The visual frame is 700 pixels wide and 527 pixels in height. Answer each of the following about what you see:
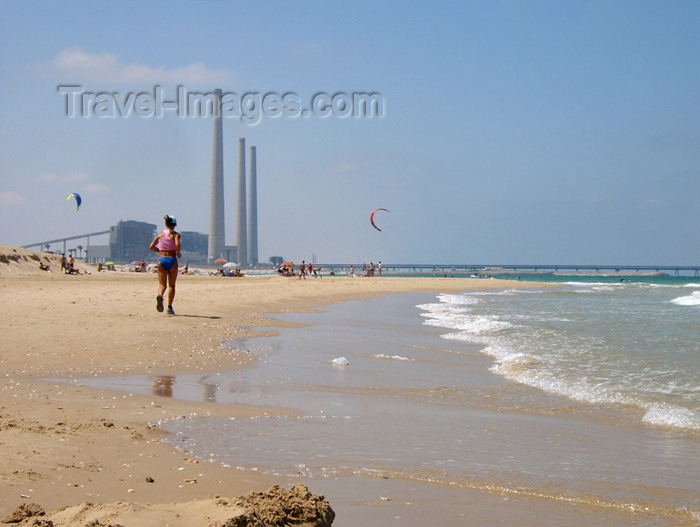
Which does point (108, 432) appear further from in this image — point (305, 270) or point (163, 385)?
point (305, 270)

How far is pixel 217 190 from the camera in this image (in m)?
130

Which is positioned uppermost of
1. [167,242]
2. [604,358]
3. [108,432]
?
[167,242]

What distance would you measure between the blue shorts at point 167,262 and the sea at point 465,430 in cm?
276

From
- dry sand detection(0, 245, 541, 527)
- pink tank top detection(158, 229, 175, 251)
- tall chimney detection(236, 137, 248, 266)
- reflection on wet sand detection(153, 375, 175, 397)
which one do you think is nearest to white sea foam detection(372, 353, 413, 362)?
dry sand detection(0, 245, 541, 527)

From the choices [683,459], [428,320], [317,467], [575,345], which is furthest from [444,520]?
[428,320]

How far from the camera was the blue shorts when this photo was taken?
11.4m

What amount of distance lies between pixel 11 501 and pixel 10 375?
3.76m

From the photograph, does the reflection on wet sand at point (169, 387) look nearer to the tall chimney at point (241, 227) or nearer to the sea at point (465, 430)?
the sea at point (465, 430)

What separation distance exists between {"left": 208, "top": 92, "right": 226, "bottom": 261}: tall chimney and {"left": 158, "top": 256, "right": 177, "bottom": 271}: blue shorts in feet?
396

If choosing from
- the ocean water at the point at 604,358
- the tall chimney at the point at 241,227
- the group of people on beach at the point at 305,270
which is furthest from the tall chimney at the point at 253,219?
the ocean water at the point at 604,358

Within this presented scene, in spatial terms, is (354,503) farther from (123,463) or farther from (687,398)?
(687,398)

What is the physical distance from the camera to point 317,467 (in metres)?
3.54

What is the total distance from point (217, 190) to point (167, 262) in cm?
12162

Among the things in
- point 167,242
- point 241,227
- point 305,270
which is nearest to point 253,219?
point 241,227
